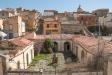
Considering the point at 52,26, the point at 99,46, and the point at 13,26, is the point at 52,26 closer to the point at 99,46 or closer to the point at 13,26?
the point at 13,26

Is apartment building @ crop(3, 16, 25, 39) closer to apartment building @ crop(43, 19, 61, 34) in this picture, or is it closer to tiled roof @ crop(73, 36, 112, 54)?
apartment building @ crop(43, 19, 61, 34)

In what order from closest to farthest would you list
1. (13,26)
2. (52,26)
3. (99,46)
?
(99,46)
(13,26)
(52,26)

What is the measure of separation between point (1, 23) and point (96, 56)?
1207 inches

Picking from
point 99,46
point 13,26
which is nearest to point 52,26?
point 13,26

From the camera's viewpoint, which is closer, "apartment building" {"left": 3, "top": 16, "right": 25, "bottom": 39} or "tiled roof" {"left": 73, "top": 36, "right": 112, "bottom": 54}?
"tiled roof" {"left": 73, "top": 36, "right": 112, "bottom": 54}

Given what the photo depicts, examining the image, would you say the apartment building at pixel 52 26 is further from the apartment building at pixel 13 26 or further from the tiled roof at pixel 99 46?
the tiled roof at pixel 99 46

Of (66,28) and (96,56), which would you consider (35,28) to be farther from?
(96,56)

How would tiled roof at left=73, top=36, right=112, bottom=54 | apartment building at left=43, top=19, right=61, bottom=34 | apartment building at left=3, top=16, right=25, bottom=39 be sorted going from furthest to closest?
apartment building at left=43, top=19, right=61, bottom=34
apartment building at left=3, top=16, right=25, bottom=39
tiled roof at left=73, top=36, right=112, bottom=54

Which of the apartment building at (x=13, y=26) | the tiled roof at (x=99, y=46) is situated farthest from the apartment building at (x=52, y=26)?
the tiled roof at (x=99, y=46)

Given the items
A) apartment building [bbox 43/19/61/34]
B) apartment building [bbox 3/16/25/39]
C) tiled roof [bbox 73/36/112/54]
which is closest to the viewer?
tiled roof [bbox 73/36/112/54]

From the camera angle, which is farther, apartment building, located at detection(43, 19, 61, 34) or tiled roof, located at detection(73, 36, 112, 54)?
apartment building, located at detection(43, 19, 61, 34)

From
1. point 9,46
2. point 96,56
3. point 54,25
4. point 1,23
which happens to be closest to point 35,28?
point 54,25

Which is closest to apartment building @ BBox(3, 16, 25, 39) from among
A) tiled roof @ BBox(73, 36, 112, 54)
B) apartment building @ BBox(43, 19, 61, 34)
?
apartment building @ BBox(43, 19, 61, 34)

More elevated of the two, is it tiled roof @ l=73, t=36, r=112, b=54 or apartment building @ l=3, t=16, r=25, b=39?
apartment building @ l=3, t=16, r=25, b=39
